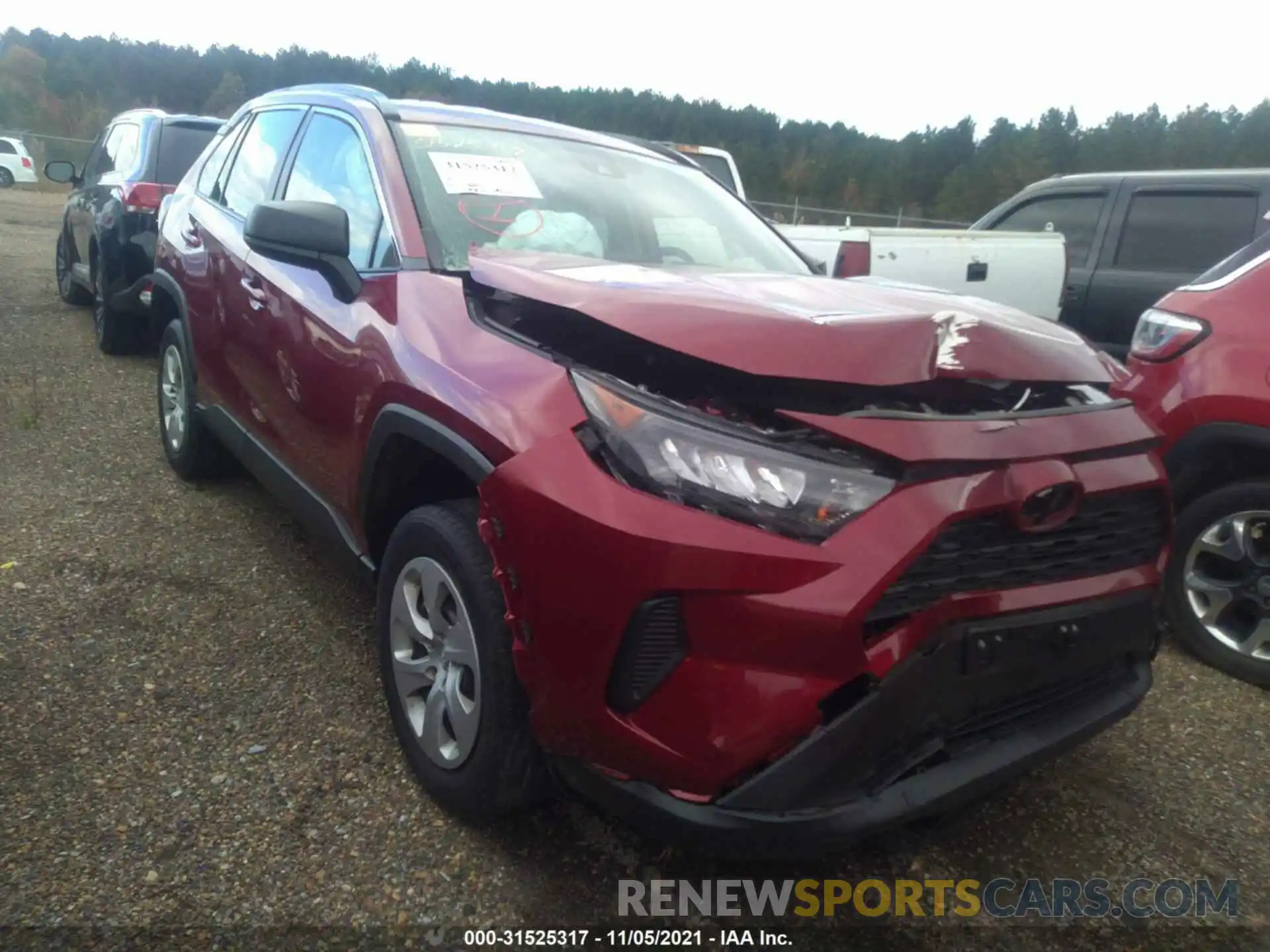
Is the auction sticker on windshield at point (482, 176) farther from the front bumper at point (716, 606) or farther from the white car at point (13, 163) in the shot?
the white car at point (13, 163)

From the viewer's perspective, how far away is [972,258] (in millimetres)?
6672

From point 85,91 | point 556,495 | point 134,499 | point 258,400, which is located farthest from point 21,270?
point 85,91

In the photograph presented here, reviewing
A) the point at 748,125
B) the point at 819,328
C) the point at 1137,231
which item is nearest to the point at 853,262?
the point at 819,328

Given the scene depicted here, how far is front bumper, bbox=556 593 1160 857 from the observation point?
1.71 metres

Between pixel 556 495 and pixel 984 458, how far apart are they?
805mm

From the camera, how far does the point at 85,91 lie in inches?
1955

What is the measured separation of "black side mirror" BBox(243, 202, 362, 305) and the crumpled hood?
507 millimetres

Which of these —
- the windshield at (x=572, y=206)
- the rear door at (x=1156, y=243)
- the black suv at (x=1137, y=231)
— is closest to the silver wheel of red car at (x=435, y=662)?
the windshield at (x=572, y=206)

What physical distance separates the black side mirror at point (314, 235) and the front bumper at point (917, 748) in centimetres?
154

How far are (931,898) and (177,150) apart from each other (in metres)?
7.17

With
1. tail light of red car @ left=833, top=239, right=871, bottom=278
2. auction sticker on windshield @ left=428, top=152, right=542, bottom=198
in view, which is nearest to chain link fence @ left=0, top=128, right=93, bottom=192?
auction sticker on windshield @ left=428, top=152, right=542, bottom=198

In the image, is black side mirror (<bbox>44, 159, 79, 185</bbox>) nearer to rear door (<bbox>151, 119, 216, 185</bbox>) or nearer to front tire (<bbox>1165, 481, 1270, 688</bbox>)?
rear door (<bbox>151, 119, 216, 185</bbox>)

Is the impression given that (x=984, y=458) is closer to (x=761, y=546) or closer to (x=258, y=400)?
(x=761, y=546)

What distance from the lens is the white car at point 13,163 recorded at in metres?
29.2
